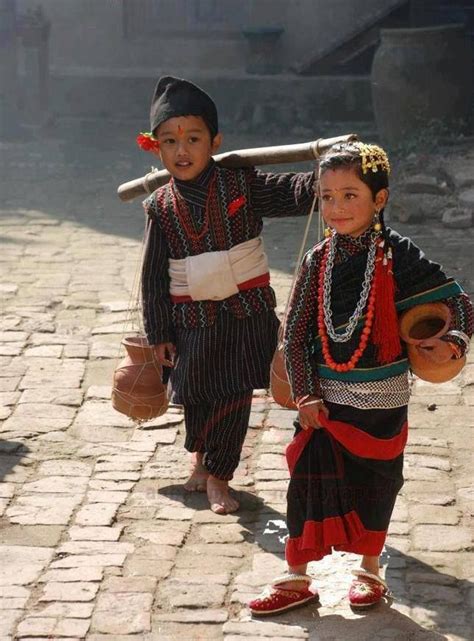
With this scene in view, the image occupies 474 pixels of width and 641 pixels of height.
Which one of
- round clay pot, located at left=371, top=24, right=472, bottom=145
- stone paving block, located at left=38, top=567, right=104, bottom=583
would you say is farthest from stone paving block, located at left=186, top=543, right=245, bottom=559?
round clay pot, located at left=371, top=24, right=472, bottom=145

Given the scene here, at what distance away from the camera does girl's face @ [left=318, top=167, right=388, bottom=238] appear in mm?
3904

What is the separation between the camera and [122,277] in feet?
28.8

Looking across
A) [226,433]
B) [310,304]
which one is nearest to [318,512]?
[310,304]

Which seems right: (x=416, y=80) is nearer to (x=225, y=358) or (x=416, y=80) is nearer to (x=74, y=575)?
(x=225, y=358)

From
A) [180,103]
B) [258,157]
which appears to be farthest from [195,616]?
[180,103]

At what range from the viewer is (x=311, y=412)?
4.02 m

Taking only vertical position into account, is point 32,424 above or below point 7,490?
above

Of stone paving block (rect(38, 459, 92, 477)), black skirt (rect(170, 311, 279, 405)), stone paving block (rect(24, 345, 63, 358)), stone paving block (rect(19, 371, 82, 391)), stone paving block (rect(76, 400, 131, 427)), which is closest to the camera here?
black skirt (rect(170, 311, 279, 405))

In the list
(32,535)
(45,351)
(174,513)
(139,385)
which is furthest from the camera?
(45,351)

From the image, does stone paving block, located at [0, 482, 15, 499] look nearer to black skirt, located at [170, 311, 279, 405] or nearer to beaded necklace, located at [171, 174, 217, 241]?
black skirt, located at [170, 311, 279, 405]

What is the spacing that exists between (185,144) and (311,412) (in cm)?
125

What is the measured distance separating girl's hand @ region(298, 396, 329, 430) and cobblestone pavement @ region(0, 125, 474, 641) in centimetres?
58

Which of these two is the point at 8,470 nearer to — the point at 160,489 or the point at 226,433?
the point at 160,489

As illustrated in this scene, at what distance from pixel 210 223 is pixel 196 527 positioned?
1.11m
